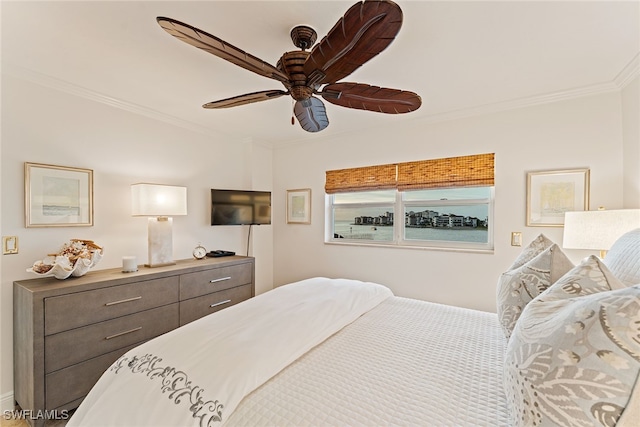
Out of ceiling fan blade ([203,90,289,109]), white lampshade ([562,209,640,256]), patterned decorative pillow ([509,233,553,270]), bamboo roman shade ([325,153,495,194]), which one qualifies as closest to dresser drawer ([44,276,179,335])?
ceiling fan blade ([203,90,289,109])

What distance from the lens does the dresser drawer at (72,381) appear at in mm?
1721

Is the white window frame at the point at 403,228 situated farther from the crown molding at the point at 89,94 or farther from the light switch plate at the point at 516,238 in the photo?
the crown molding at the point at 89,94

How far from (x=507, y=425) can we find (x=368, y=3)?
4.36 feet

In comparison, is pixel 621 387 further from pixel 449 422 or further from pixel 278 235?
pixel 278 235

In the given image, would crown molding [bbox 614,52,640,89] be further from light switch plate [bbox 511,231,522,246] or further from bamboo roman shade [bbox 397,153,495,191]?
light switch plate [bbox 511,231,522,246]

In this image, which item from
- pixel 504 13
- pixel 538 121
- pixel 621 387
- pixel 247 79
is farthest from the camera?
pixel 538 121

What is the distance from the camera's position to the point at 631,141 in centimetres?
201

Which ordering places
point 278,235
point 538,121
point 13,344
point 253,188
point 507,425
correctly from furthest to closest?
point 278,235 → point 253,188 → point 538,121 → point 13,344 → point 507,425

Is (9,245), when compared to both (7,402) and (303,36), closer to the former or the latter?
(7,402)

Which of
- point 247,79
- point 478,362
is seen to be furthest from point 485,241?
point 247,79

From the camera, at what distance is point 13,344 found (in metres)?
1.92

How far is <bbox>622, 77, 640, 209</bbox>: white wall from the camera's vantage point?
1.93 meters

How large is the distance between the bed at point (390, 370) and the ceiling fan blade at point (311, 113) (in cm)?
119

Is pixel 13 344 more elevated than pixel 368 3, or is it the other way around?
pixel 368 3
